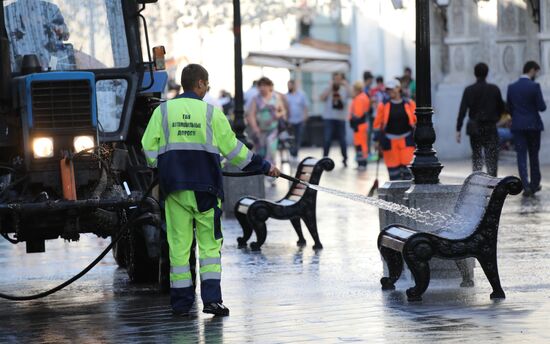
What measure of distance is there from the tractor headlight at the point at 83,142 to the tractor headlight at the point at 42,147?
0.19m

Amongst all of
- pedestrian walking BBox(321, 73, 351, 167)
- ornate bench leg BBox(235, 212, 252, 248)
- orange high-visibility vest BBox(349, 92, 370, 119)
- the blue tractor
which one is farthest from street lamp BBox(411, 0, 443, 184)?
pedestrian walking BBox(321, 73, 351, 167)

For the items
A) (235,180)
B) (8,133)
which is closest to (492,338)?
(8,133)

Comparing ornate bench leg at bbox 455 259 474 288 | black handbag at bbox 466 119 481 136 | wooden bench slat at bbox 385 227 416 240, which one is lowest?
ornate bench leg at bbox 455 259 474 288

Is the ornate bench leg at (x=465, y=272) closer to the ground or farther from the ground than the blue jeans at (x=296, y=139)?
farther from the ground

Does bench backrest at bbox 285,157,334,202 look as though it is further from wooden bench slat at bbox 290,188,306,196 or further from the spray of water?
the spray of water

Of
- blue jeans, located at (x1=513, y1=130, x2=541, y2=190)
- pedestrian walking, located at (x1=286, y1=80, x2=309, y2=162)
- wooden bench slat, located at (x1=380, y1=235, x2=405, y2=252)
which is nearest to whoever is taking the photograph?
Result: wooden bench slat, located at (x1=380, y1=235, x2=405, y2=252)

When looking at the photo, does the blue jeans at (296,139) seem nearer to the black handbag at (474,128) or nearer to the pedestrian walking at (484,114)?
the black handbag at (474,128)

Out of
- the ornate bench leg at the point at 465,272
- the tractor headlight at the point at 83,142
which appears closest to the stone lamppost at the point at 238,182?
the tractor headlight at the point at 83,142

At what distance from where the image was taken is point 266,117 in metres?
27.3

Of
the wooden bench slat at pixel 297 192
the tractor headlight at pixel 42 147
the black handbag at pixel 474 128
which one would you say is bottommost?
the wooden bench slat at pixel 297 192

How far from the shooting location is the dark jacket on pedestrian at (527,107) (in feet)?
71.4

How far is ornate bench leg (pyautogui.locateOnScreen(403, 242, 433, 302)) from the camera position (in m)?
11.3

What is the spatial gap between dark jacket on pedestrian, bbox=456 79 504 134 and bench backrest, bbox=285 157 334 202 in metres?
6.17

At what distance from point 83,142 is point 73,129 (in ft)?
0.41
